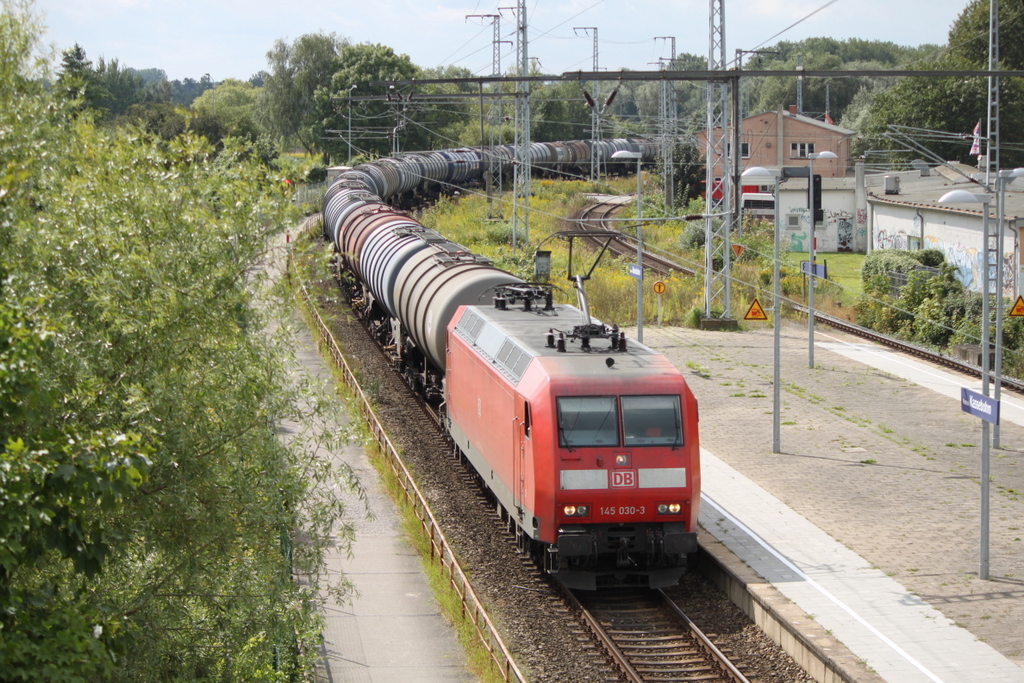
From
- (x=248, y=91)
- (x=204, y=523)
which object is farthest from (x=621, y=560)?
(x=248, y=91)

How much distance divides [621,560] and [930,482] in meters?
7.46

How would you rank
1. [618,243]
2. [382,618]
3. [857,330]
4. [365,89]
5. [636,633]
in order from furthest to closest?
[365,89] < [618,243] < [857,330] < [382,618] < [636,633]

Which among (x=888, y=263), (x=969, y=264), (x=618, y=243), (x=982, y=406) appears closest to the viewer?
(x=982, y=406)

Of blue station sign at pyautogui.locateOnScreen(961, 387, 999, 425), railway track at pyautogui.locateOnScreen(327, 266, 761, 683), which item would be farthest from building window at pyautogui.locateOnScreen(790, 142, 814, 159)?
railway track at pyautogui.locateOnScreen(327, 266, 761, 683)

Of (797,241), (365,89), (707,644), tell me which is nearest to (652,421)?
(707,644)

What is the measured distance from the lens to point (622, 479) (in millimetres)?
12508

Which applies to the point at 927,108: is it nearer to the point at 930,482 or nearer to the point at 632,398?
the point at 930,482

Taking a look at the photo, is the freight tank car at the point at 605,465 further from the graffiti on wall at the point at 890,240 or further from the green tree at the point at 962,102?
the green tree at the point at 962,102

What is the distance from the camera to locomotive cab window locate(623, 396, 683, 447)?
41.4ft

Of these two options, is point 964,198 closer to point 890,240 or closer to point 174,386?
point 174,386

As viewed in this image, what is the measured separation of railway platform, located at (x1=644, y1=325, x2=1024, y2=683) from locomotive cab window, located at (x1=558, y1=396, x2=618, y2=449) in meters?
2.83

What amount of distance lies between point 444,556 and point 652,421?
3.40 meters

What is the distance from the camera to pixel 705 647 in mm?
11852

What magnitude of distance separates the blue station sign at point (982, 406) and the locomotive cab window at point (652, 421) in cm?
352
